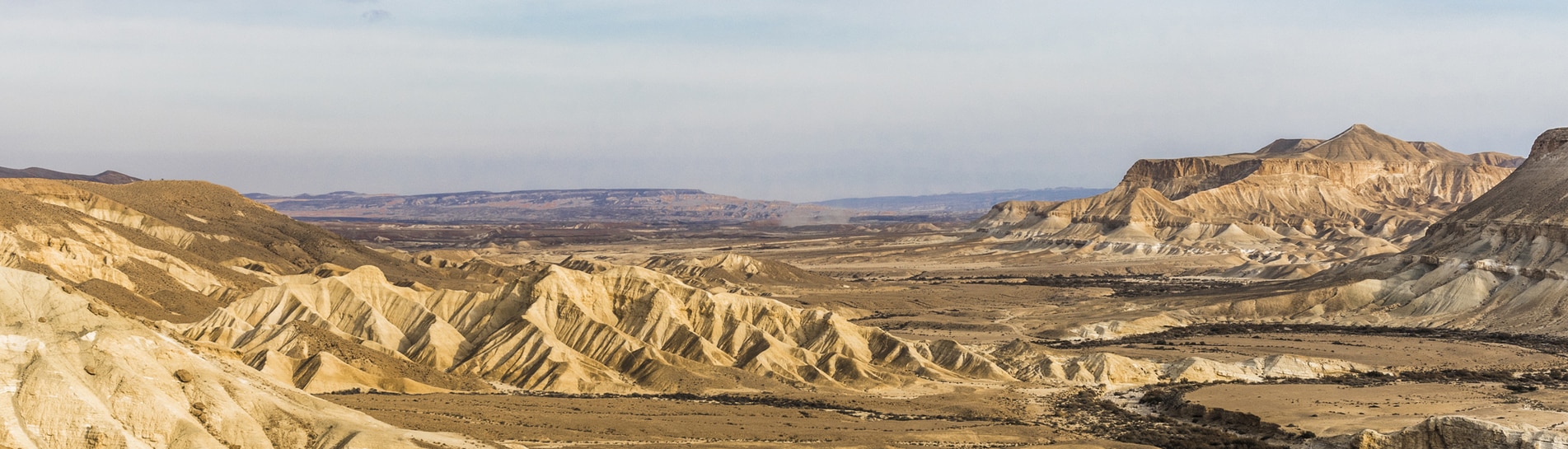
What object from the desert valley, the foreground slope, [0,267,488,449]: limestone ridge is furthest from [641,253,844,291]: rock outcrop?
[0,267,488,449]: limestone ridge

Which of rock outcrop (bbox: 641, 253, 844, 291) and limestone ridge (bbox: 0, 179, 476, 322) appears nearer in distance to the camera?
limestone ridge (bbox: 0, 179, 476, 322)

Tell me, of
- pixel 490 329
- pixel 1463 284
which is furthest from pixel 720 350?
pixel 1463 284

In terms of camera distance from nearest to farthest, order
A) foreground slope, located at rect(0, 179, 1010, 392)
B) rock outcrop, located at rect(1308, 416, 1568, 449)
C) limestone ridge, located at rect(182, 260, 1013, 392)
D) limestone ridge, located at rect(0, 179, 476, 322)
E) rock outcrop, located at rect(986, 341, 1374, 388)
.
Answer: rock outcrop, located at rect(1308, 416, 1568, 449), foreground slope, located at rect(0, 179, 1010, 392), limestone ridge, located at rect(182, 260, 1013, 392), rock outcrop, located at rect(986, 341, 1374, 388), limestone ridge, located at rect(0, 179, 476, 322)

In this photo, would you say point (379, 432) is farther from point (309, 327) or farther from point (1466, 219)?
point (1466, 219)

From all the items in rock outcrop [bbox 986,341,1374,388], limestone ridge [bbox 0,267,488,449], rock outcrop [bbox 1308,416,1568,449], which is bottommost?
rock outcrop [bbox 986,341,1374,388]

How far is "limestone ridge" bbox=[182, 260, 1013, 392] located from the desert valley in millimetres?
179

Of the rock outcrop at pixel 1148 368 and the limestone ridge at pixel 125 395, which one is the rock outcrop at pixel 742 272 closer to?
the rock outcrop at pixel 1148 368

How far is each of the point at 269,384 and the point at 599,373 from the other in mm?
23113

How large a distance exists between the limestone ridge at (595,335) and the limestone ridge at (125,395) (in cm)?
1851

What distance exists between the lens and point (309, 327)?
63938 millimetres

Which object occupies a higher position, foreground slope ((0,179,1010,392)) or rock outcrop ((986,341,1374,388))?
foreground slope ((0,179,1010,392))

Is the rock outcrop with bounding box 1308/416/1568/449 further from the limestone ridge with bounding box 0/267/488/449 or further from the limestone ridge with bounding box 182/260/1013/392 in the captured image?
the limestone ridge with bounding box 0/267/488/449

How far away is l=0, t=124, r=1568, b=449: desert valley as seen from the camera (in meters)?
40.7

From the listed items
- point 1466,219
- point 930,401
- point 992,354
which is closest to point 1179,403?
point 930,401
